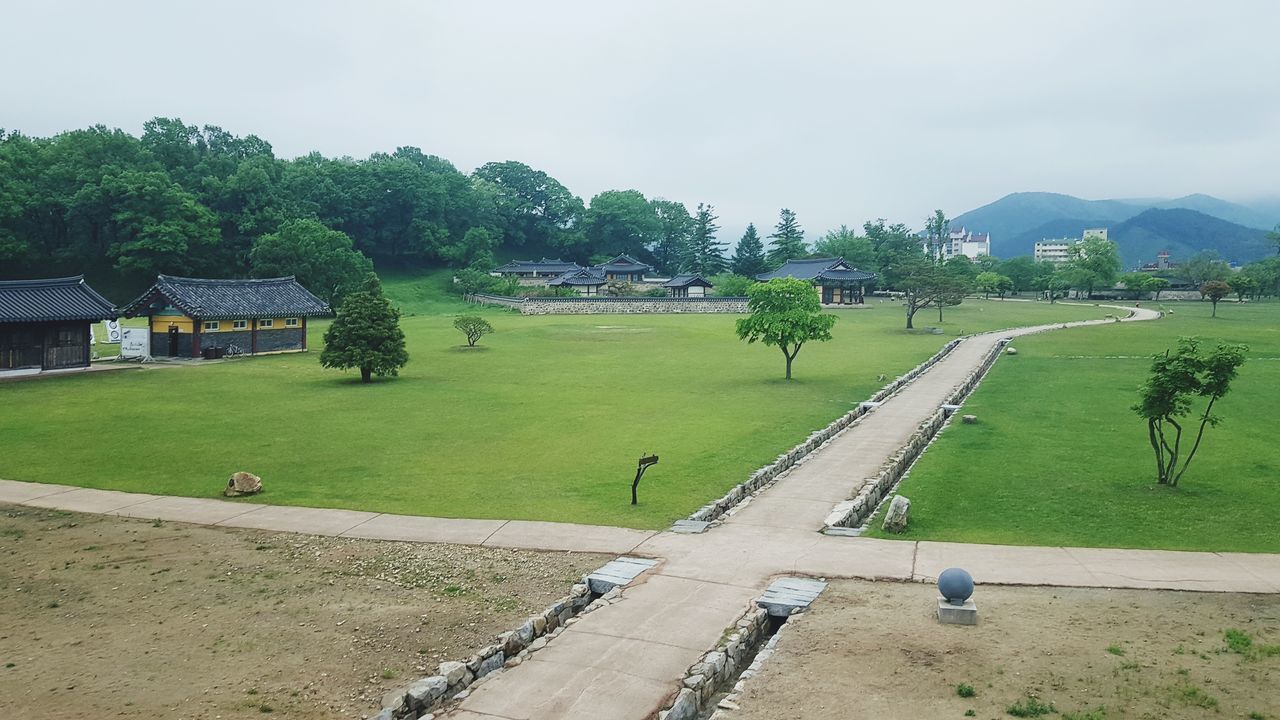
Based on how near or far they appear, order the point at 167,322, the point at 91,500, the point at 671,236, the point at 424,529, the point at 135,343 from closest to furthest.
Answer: the point at 424,529, the point at 91,500, the point at 135,343, the point at 167,322, the point at 671,236

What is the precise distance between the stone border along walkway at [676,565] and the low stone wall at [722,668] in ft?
0.43

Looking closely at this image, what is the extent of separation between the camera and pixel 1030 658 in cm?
1102

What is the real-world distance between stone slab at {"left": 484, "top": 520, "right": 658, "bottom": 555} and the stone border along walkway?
0.13 feet

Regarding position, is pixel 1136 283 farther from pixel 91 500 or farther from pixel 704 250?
pixel 91 500

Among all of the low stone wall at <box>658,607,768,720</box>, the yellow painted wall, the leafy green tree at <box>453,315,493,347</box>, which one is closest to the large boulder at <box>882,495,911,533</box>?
the low stone wall at <box>658,607,768,720</box>

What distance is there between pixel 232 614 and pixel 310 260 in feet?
231

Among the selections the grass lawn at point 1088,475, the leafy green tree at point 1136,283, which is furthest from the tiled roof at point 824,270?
the grass lawn at point 1088,475

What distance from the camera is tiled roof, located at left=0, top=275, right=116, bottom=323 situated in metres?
42.1

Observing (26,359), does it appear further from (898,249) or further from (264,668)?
(898,249)

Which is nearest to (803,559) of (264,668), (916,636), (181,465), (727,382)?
(916,636)

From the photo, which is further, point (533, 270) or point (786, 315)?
point (533, 270)

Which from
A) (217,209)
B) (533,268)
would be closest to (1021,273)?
(533,268)

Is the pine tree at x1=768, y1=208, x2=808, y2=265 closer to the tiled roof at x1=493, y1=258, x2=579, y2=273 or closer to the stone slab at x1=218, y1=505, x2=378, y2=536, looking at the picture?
the tiled roof at x1=493, y1=258, x2=579, y2=273

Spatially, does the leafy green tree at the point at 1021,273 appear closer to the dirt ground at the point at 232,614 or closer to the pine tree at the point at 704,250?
the pine tree at the point at 704,250
